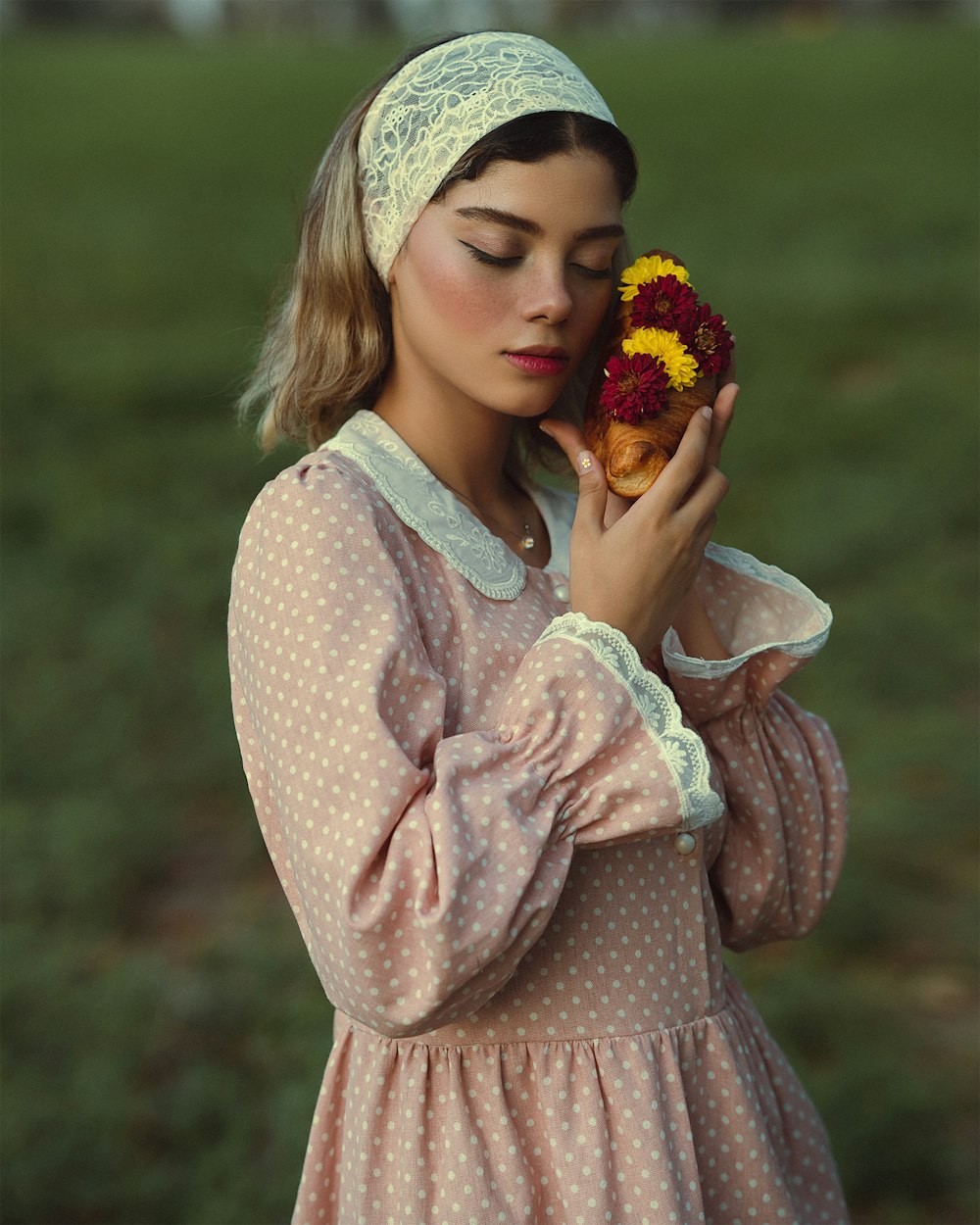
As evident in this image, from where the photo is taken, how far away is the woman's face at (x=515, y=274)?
1912 mm

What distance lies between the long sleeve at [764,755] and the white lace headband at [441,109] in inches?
27.0

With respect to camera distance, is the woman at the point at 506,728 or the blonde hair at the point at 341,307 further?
the blonde hair at the point at 341,307

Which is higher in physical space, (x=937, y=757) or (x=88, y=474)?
(x=88, y=474)

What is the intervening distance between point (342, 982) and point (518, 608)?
0.56 m

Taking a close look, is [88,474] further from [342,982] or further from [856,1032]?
[342,982]

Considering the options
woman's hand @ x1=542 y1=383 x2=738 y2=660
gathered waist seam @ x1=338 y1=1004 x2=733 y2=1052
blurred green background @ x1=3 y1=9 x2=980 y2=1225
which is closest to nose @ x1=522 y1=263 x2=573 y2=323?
woman's hand @ x1=542 y1=383 x2=738 y2=660

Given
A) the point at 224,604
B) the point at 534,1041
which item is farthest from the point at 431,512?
the point at 224,604

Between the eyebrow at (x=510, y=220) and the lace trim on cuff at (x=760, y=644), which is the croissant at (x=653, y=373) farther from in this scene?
the lace trim on cuff at (x=760, y=644)

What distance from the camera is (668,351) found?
1.94m

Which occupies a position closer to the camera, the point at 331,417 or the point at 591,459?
the point at 591,459

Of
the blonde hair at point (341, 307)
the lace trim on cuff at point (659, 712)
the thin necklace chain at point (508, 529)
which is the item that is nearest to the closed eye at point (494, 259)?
the blonde hair at point (341, 307)

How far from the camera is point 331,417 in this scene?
2287 millimetres

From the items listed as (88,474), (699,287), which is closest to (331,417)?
(88,474)

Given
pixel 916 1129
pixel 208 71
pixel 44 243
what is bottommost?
pixel 916 1129
